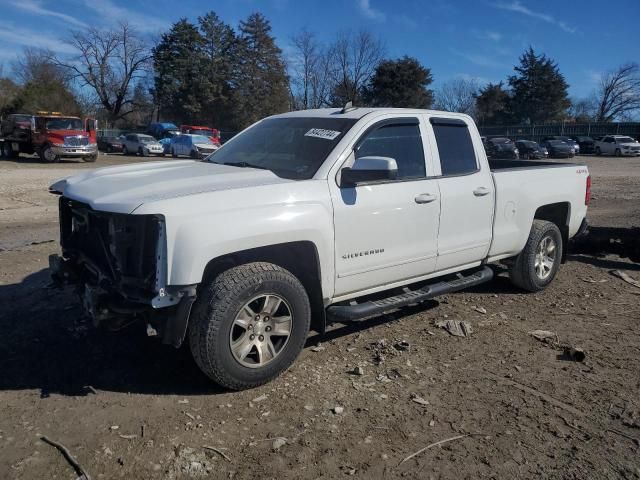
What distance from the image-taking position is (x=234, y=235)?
11.3 ft

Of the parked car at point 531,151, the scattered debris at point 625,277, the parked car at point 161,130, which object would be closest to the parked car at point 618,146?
the parked car at point 531,151

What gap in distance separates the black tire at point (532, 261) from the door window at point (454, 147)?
1.25 metres

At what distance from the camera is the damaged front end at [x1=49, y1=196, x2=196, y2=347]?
3.27 m

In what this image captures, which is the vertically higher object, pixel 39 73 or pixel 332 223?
pixel 39 73

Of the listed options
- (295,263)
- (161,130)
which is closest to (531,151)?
(161,130)

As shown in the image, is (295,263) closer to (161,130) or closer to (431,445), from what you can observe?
(431,445)

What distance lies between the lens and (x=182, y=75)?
62594 millimetres

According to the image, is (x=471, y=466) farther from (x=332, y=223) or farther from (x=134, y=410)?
(x=134, y=410)

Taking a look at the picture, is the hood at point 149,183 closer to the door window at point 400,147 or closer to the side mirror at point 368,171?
the side mirror at point 368,171

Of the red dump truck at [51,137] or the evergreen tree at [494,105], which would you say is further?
the evergreen tree at [494,105]

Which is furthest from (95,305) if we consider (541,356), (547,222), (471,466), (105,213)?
(547,222)

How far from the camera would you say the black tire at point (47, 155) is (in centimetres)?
2638

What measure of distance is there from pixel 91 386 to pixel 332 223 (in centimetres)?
200

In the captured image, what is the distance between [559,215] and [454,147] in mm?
2091
